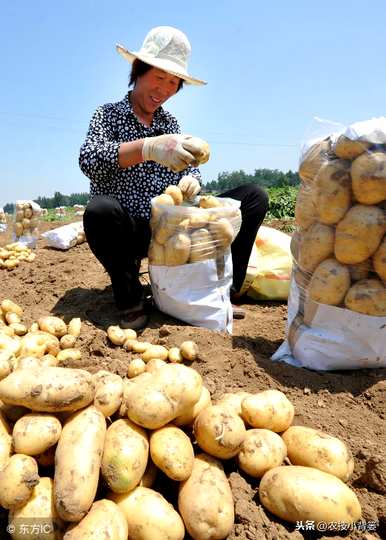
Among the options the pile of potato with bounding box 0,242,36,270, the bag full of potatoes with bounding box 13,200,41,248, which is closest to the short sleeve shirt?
the pile of potato with bounding box 0,242,36,270

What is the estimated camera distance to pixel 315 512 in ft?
3.68

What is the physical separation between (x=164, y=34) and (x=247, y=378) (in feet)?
7.14

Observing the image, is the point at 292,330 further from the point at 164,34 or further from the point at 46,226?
the point at 46,226

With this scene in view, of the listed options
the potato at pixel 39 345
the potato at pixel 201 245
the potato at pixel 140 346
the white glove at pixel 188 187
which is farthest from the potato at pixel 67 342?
the white glove at pixel 188 187

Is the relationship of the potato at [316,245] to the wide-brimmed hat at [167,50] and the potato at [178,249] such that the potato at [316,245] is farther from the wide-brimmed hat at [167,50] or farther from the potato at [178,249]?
the wide-brimmed hat at [167,50]

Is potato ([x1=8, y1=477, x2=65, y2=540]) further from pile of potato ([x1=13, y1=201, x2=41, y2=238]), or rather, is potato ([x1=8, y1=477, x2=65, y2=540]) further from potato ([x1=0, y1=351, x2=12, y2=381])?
pile of potato ([x1=13, y1=201, x2=41, y2=238])

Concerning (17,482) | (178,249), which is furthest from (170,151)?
(17,482)

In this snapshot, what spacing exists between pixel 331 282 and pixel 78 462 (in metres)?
1.28

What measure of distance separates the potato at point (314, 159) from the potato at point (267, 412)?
1.08 meters

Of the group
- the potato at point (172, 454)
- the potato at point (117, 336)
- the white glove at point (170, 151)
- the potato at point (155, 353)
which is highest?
the white glove at point (170, 151)

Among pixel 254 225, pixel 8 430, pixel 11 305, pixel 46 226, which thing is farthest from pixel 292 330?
pixel 46 226

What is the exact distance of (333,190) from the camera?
1.79m

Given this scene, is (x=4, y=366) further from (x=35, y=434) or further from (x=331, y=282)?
(x=331, y=282)

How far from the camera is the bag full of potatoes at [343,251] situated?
5.68 feet
